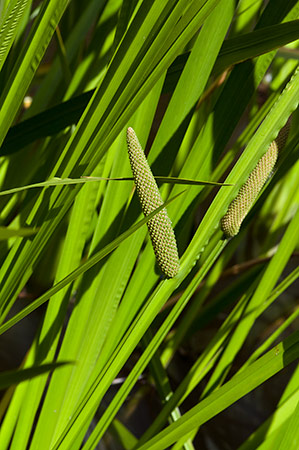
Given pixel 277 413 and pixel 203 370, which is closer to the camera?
pixel 277 413

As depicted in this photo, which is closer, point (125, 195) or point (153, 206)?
point (153, 206)

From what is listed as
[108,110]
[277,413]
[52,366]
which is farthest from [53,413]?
[108,110]

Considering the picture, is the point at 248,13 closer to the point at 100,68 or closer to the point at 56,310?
the point at 100,68

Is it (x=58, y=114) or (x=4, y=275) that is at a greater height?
(x=58, y=114)
